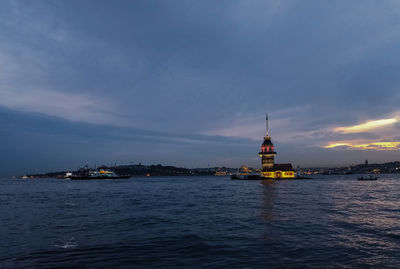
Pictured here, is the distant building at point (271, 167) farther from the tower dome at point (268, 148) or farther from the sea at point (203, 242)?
the sea at point (203, 242)

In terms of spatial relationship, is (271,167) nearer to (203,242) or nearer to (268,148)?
(268,148)

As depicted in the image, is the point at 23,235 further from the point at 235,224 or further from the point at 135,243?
the point at 235,224

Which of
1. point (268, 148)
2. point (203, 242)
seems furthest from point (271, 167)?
point (203, 242)

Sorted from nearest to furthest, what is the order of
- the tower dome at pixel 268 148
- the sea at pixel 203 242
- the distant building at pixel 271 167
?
1. the sea at pixel 203 242
2. the distant building at pixel 271 167
3. the tower dome at pixel 268 148

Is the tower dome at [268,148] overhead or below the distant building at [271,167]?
overhead

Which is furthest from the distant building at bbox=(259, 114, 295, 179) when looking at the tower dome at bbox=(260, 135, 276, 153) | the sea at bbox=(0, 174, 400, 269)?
the sea at bbox=(0, 174, 400, 269)

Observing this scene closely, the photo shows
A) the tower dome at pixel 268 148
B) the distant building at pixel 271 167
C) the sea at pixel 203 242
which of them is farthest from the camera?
the tower dome at pixel 268 148

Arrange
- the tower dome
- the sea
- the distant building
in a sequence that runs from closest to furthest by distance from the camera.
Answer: the sea < the distant building < the tower dome

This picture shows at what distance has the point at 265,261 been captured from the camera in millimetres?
12328

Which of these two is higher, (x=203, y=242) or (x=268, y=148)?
(x=268, y=148)

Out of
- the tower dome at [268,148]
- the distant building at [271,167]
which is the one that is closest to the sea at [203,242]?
the distant building at [271,167]

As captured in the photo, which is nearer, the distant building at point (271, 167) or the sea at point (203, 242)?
the sea at point (203, 242)

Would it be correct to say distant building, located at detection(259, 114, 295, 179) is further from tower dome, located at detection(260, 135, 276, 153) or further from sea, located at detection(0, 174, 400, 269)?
sea, located at detection(0, 174, 400, 269)

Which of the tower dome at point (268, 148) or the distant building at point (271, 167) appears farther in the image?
the tower dome at point (268, 148)
